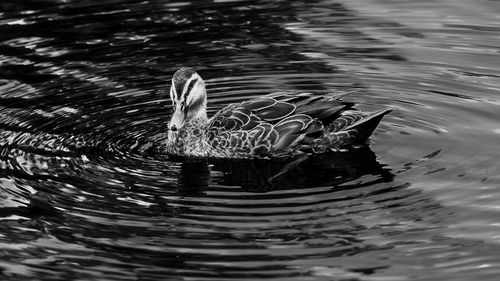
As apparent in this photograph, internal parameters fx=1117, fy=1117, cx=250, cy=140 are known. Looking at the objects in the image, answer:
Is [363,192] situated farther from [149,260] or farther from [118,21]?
[118,21]

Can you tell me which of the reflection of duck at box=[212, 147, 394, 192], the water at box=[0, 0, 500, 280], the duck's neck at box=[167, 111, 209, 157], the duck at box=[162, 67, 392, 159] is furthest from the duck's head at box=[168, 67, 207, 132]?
the reflection of duck at box=[212, 147, 394, 192]

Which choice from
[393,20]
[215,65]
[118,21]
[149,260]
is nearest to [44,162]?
[149,260]

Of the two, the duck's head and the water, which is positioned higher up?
the duck's head

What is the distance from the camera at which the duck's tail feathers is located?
1377 cm

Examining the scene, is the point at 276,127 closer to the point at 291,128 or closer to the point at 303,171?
the point at 291,128

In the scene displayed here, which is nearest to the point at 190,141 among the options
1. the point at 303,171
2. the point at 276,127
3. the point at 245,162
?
the point at 245,162

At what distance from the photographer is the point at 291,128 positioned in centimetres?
1396

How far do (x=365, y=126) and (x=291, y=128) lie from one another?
36.3 inches

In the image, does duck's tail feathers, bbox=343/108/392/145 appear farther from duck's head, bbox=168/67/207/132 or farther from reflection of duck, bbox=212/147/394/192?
duck's head, bbox=168/67/207/132

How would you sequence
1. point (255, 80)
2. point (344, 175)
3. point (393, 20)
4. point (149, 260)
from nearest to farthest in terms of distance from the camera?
point (149, 260)
point (344, 175)
point (255, 80)
point (393, 20)

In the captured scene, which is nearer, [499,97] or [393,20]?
[499,97]

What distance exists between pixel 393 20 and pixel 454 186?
699cm

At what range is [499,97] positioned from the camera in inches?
596

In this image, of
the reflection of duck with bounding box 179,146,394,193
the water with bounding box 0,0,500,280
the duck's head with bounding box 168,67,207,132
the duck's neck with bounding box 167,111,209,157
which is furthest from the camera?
the duck's neck with bounding box 167,111,209,157
